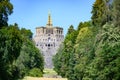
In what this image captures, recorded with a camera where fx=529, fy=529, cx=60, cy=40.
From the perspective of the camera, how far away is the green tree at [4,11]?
49506 mm

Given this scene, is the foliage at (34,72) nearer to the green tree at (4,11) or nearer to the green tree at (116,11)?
the green tree at (4,11)

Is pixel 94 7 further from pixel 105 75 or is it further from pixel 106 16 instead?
pixel 105 75

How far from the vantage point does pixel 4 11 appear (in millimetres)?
49938

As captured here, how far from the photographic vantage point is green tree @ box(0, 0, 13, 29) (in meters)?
49.5

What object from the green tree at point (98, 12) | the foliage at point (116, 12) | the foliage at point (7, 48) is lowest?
the foliage at point (7, 48)

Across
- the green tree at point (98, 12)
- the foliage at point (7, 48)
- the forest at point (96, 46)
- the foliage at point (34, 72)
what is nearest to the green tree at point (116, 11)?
the forest at point (96, 46)

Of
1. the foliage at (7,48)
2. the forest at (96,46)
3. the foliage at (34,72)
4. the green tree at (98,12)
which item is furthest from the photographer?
the foliage at (34,72)

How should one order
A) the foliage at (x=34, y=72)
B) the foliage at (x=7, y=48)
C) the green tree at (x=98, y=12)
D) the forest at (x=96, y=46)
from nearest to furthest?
1. the forest at (x=96, y=46)
2. the foliage at (x=7, y=48)
3. the green tree at (x=98, y=12)
4. the foliage at (x=34, y=72)

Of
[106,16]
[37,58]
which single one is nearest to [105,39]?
[106,16]

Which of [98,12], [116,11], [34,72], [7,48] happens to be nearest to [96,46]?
[7,48]

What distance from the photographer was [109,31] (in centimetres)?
4538

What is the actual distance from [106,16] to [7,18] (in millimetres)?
9357

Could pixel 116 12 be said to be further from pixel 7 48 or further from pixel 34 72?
pixel 34 72

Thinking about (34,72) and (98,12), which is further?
(34,72)
